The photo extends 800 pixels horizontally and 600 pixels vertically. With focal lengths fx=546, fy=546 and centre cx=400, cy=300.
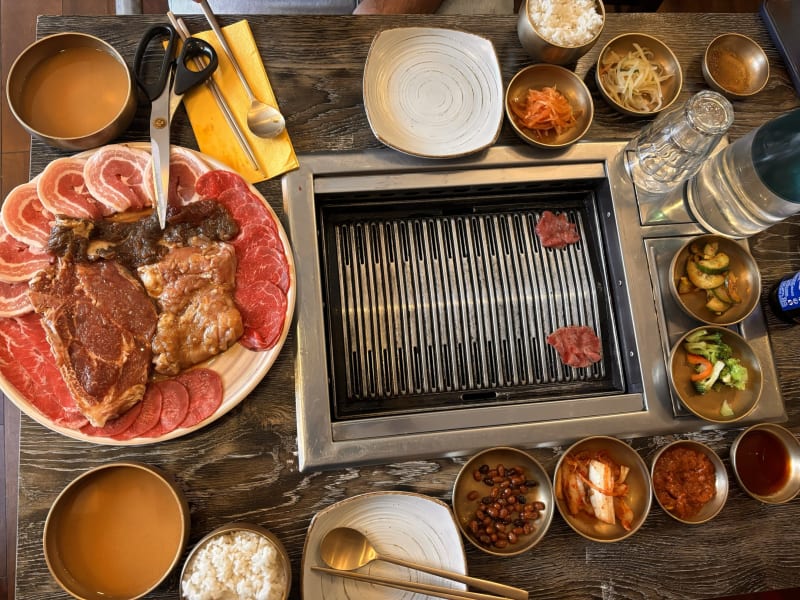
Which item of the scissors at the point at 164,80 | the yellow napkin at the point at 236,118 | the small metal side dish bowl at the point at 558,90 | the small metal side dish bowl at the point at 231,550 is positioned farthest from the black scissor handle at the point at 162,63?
the small metal side dish bowl at the point at 231,550

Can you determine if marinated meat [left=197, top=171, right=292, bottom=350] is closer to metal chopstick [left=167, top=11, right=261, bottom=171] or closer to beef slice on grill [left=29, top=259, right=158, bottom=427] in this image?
metal chopstick [left=167, top=11, right=261, bottom=171]

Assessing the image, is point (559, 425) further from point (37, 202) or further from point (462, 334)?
point (37, 202)

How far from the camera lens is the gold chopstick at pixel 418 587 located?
1.84m

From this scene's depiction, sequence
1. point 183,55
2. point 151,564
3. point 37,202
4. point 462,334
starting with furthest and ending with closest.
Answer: point 462,334
point 183,55
point 37,202
point 151,564

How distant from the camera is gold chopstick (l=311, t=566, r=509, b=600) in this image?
1.84 meters

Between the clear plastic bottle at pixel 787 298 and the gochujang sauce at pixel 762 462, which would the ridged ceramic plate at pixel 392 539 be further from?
the clear plastic bottle at pixel 787 298

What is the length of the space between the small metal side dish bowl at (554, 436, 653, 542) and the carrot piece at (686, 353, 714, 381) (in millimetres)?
405

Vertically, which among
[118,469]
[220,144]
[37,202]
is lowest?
[118,469]

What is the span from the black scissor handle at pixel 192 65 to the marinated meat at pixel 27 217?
66 cm

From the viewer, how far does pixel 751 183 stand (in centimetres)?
219

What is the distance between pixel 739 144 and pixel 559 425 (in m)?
1.37

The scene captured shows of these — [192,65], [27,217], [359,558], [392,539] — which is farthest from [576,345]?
[27,217]

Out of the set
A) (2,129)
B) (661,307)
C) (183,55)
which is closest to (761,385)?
(661,307)

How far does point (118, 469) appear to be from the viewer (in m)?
1.88
